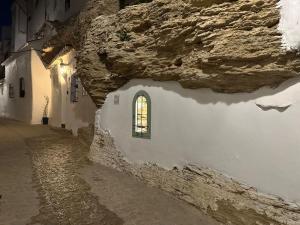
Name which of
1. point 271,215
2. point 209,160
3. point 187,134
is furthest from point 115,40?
point 271,215

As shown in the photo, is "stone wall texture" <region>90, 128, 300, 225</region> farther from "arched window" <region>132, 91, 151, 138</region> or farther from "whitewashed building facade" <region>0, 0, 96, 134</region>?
"whitewashed building facade" <region>0, 0, 96, 134</region>

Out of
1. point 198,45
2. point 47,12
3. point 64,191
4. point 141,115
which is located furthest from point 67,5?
point 198,45

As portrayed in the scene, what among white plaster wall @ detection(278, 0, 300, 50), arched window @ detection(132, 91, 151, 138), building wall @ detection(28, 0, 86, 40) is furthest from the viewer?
building wall @ detection(28, 0, 86, 40)

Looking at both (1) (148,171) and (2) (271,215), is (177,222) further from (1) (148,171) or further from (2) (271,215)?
(1) (148,171)

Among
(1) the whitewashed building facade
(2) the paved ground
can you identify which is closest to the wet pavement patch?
(2) the paved ground

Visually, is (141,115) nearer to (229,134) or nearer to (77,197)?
(77,197)

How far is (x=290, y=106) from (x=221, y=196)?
197 centimetres

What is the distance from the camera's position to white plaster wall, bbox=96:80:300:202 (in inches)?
174

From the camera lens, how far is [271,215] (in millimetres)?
4523

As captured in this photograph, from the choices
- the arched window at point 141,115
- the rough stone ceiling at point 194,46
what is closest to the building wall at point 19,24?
the rough stone ceiling at point 194,46

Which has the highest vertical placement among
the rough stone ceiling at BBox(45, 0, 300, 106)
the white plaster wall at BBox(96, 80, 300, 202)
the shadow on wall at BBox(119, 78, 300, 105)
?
the rough stone ceiling at BBox(45, 0, 300, 106)

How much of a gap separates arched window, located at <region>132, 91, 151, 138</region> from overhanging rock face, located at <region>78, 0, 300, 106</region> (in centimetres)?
55

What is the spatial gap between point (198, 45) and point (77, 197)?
12.9ft

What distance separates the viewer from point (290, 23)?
424 cm
